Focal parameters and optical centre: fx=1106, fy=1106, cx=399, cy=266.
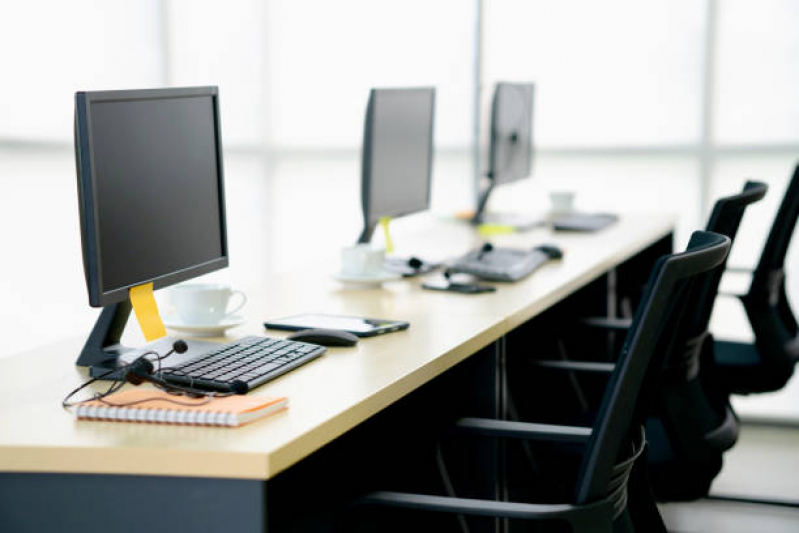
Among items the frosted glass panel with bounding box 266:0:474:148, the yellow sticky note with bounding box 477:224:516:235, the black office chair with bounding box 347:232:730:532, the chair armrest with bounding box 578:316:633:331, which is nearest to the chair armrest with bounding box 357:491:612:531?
the black office chair with bounding box 347:232:730:532

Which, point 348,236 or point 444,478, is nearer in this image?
point 444,478

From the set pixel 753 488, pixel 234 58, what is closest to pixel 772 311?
pixel 753 488

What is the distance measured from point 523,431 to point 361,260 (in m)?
0.99

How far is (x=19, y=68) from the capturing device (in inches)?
189

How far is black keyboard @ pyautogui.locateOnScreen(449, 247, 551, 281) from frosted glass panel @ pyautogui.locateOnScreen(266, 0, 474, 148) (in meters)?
2.20

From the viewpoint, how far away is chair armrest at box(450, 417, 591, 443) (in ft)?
6.63

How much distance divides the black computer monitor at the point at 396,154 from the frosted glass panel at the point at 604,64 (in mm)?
1798

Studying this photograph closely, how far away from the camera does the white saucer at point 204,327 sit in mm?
2277

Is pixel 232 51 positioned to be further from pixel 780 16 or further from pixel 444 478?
pixel 444 478

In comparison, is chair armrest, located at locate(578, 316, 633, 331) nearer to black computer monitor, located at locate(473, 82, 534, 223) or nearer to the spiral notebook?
black computer monitor, located at locate(473, 82, 534, 223)

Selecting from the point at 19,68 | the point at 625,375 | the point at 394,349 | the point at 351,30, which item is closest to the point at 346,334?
the point at 394,349

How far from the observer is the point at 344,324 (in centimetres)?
236

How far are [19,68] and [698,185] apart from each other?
3.05 meters

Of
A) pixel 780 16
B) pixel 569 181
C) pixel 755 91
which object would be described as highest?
pixel 780 16
